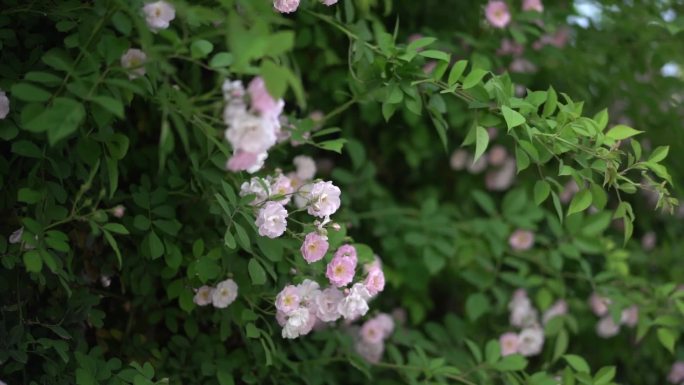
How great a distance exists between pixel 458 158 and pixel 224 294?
1.19 meters

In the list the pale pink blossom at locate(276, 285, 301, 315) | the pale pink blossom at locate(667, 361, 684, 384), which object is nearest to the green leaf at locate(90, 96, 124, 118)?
the pale pink blossom at locate(276, 285, 301, 315)

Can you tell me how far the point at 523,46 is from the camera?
2324 mm

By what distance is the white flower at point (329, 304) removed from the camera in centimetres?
156

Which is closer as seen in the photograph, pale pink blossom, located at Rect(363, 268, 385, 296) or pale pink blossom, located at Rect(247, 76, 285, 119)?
pale pink blossom, located at Rect(247, 76, 285, 119)

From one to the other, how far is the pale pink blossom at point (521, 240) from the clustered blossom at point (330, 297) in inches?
34.8

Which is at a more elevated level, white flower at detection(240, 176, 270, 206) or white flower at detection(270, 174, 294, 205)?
white flower at detection(240, 176, 270, 206)

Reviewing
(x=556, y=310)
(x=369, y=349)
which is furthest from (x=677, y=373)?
(x=369, y=349)

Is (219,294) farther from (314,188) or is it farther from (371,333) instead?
(371,333)

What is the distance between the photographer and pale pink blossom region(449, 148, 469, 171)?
8.36ft

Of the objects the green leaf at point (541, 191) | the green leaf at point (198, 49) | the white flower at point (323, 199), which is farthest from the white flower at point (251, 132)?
the green leaf at point (541, 191)

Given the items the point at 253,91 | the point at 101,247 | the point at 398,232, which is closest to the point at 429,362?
the point at 398,232

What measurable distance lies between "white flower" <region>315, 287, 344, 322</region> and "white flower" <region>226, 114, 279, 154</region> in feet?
1.71

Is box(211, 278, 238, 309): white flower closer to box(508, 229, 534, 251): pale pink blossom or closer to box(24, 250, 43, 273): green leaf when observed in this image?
box(24, 250, 43, 273): green leaf

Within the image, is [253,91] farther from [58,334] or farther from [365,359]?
[365,359]
